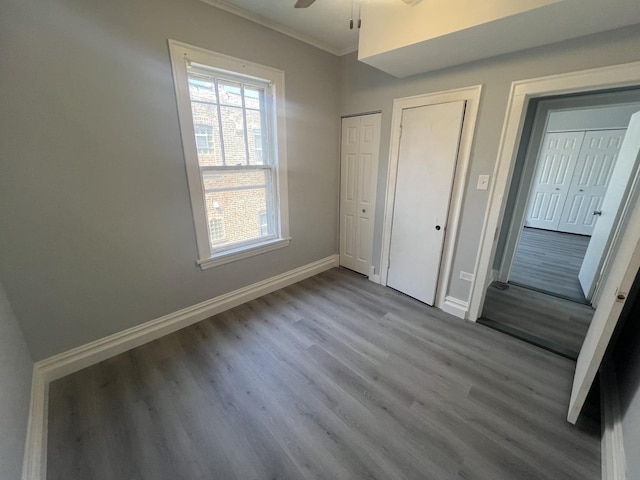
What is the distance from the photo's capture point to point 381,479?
1256 millimetres

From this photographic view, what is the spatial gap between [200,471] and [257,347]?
91 cm

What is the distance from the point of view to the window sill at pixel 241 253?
2443 millimetres

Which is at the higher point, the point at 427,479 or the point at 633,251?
the point at 633,251

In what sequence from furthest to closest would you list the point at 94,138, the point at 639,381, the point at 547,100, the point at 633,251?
the point at 547,100, the point at 94,138, the point at 639,381, the point at 633,251

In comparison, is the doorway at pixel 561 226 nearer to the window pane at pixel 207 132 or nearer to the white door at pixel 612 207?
the white door at pixel 612 207

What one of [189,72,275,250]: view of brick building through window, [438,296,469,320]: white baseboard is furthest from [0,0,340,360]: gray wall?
[438,296,469,320]: white baseboard

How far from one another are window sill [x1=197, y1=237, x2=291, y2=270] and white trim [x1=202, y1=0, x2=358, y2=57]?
2.09 meters

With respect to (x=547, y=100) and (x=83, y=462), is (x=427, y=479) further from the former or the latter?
(x=547, y=100)

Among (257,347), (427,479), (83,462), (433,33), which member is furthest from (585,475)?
(433,33)

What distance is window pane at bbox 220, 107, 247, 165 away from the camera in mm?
2346

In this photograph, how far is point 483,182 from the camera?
2.23 meters

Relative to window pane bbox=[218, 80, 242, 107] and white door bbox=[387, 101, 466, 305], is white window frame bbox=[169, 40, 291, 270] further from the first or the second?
white door bbox=[387, 101, 466, 305]

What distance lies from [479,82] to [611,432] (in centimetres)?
251

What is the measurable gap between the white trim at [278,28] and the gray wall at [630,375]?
342cm
